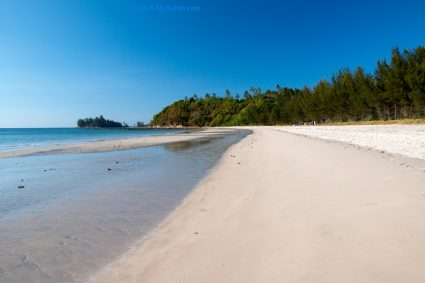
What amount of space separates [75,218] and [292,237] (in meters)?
4.20

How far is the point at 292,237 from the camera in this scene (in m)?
4.09

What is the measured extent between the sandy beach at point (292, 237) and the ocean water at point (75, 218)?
399mm

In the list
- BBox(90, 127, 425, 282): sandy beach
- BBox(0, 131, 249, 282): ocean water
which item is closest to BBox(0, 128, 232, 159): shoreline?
Answer: BBox(0, 131, 249, 282): ocean water

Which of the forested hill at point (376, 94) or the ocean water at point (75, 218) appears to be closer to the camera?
the ocean water at point (75, 218)

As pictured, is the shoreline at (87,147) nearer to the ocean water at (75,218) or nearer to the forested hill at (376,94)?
the ocean water at (75,218)

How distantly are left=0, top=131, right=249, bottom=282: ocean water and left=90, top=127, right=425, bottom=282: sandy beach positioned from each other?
399 millimetres

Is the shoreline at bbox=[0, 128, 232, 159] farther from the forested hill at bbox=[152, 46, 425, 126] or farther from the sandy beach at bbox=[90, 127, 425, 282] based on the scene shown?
the forested hill at bbox=[152, 46, 425, 126]

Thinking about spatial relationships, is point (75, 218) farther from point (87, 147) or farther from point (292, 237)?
point (87, 147)

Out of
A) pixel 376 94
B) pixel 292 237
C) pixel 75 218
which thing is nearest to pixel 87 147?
pixel 75 218

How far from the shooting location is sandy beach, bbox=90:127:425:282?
3.16 m

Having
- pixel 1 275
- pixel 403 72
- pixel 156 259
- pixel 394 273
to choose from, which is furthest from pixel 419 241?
pixel 403 72

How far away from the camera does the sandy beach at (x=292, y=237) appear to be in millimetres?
3156

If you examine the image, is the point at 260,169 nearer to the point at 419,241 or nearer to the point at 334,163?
the point at 334,163

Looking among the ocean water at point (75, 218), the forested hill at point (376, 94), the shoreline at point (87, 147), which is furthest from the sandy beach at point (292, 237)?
the forested hill at point (376, 94)
